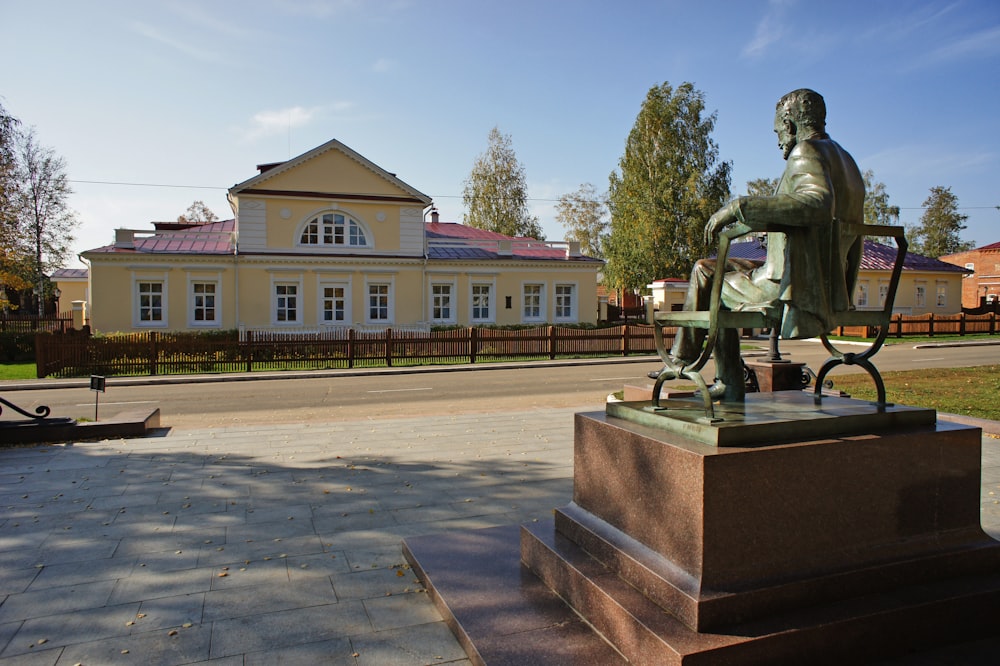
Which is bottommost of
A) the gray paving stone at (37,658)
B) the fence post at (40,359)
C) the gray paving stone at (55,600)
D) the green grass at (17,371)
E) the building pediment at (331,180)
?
the gray paving stone at (37,658)

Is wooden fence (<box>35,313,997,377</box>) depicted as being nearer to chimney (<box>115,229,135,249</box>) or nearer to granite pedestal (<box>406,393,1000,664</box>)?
chimney (<box>115,229,135,249</box>)

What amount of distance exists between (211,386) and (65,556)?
13919mm

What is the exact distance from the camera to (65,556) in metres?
4.27

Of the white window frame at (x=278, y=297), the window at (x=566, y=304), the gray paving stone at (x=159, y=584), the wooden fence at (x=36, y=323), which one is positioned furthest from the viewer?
the window at (x=566, y=304)

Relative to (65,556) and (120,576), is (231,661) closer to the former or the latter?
(120,576)

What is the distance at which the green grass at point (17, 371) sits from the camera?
1909 cm

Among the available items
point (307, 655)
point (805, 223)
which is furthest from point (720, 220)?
point (307, 655)

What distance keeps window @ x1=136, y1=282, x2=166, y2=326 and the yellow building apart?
0.14 ft

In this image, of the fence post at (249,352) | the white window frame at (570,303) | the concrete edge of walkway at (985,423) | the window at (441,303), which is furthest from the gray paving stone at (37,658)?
the white window frame at (570,303)

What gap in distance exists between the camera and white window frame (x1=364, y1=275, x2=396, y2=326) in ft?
95.5

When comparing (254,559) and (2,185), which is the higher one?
(2,185)

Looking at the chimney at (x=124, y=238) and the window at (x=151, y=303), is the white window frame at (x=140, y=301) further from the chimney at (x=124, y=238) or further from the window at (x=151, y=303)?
the chimney at (x=124, y=238)

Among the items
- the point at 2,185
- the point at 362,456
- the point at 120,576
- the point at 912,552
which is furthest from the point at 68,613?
the point at 2,185

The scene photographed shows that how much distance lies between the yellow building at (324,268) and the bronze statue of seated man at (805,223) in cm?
2632
